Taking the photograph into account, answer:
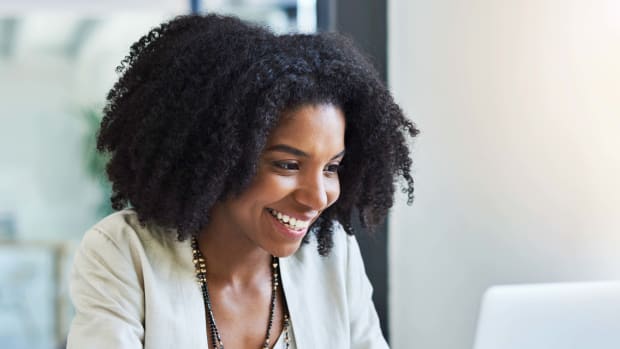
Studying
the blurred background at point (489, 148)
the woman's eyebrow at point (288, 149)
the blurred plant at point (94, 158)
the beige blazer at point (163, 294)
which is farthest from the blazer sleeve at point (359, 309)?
the blurred plant at point (94, 158)

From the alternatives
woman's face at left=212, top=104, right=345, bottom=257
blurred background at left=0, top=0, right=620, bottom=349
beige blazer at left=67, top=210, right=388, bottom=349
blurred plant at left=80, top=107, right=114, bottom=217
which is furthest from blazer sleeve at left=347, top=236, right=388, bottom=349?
blurred plant at left=80, top=107, right=114, bottom=217

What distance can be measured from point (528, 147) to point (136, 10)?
1.22 m

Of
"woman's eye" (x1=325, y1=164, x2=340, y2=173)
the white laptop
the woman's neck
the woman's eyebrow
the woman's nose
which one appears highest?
the woman's eyebrow

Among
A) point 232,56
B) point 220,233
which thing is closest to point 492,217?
point 220,233

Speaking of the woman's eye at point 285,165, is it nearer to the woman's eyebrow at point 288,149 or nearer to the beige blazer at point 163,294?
the woman's eyebrow at point 288,149

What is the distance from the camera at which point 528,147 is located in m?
2.26

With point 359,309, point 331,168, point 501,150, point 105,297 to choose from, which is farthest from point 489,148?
point 105,297

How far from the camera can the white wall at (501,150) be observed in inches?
87.3

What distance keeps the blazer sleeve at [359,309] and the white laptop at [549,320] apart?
22cm

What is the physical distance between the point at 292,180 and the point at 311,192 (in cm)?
3

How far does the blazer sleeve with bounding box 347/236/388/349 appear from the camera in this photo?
1642 mm

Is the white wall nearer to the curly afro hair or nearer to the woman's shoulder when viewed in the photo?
the curly afro hair

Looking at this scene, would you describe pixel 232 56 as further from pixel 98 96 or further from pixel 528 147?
pixel 98 96

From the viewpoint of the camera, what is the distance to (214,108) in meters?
1.35
